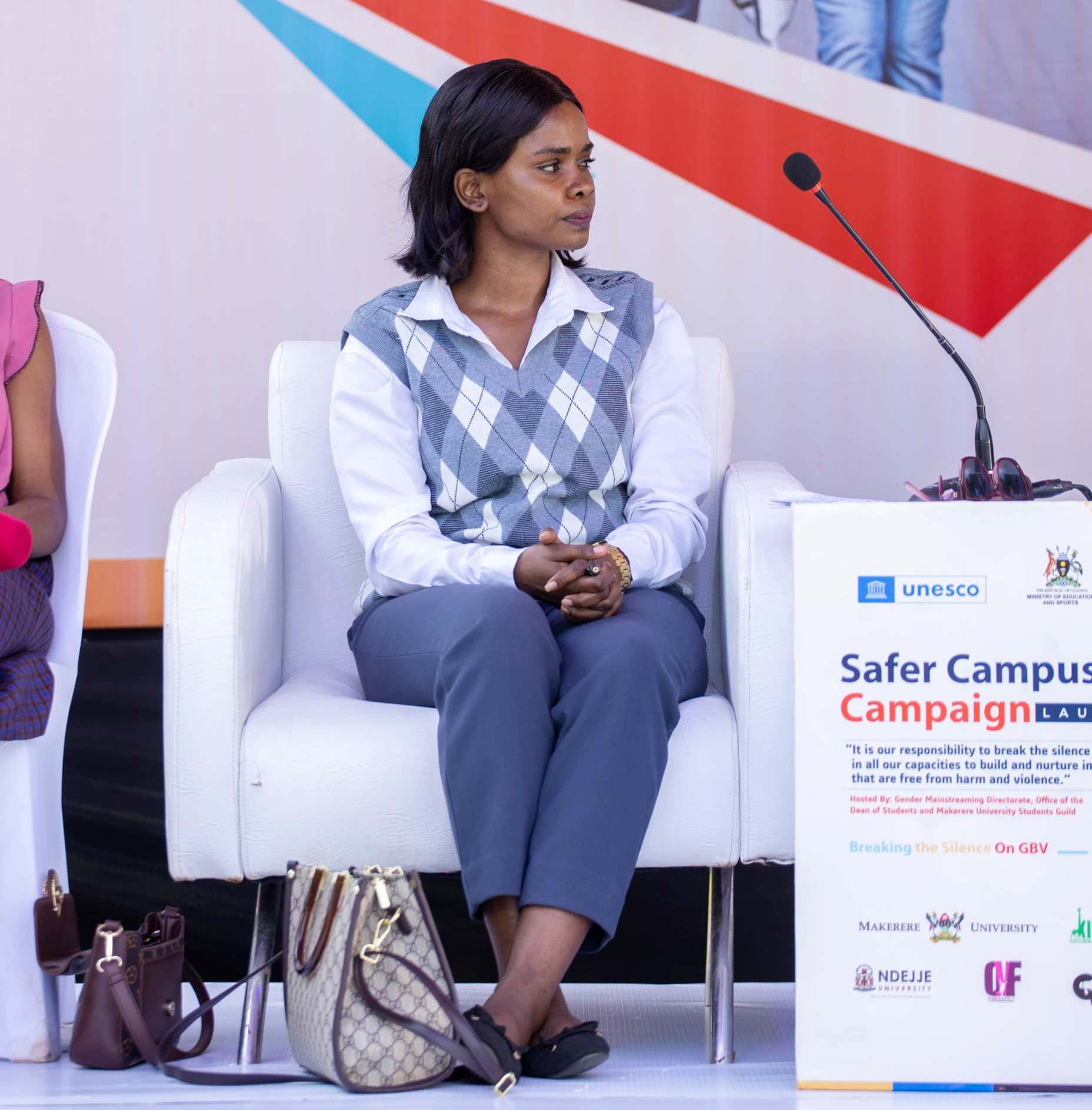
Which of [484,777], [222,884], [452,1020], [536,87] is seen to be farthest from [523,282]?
[222,884]

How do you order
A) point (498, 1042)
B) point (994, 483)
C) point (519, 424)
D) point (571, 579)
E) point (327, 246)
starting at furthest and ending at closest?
point (327, 246) → point (519, 424) → point (571, 579) → point (994, 483) → point (498, 1042)

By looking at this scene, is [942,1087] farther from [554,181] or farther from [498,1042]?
[554,181]

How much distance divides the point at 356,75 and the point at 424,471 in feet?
4.08

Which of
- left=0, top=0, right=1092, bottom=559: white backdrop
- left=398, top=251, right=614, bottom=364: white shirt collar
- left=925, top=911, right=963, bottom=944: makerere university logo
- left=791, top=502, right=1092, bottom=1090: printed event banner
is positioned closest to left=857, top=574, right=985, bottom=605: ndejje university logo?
left=791, top=502, right=1092, bottom=1090: printed event banner

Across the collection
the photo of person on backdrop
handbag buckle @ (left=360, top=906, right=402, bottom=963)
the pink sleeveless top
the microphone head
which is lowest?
handbag buckle @ (left=360, top=906, right=402, bottom=963)

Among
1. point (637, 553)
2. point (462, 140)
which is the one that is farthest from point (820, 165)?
point (637, 553)

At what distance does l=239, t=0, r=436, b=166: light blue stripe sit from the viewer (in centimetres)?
292

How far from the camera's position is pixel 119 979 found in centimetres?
159

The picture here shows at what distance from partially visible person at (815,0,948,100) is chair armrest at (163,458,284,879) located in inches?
66.3

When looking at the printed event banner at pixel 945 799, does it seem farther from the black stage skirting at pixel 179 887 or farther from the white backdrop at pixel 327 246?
the white backdrop at pixel 327 246

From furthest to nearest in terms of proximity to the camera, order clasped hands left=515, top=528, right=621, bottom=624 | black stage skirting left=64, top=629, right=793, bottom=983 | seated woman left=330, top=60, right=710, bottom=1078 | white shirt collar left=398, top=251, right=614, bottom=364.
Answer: black stage skirting left=64, top=629, right=793, bottom=983 < white shirt collar left=398, top=251, right=614, bottom=364 < clasped hands left=515, top=528, right=621, bottom=624 < seated woman left=330, top=60, right=710, bottom=1078

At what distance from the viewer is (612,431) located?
2.00 metres

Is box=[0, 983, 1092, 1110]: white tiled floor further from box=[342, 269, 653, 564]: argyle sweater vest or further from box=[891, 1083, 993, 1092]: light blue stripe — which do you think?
box=[342, 269, 653, 564]: argyle sweater vest

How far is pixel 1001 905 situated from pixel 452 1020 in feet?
1.80
